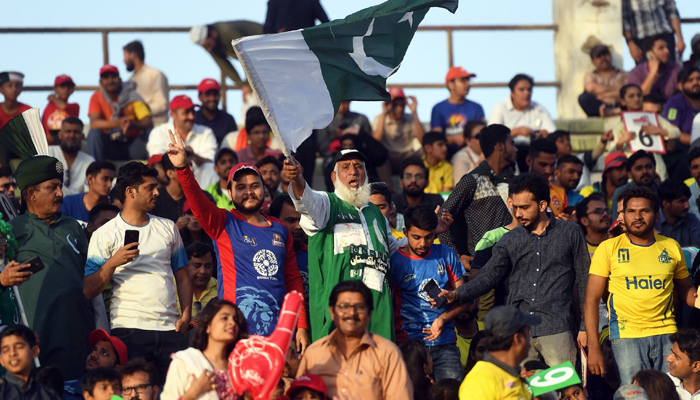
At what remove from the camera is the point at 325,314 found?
691 centimetres

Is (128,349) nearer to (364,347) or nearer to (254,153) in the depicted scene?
(364,347)

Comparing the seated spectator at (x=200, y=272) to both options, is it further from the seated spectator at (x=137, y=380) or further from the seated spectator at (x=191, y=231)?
the seated spectator at (x=137, y=380)

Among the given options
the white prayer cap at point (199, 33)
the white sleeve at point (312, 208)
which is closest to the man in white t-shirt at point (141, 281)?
the white sleeve at point (312, 208)

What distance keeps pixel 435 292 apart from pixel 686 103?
685 cm

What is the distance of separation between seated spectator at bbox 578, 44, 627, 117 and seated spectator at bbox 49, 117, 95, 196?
701cm

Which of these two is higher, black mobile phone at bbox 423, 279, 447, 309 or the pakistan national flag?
the pakistan national flag

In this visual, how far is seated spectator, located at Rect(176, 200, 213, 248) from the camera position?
9.19m

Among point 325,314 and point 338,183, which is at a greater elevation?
point 338,183

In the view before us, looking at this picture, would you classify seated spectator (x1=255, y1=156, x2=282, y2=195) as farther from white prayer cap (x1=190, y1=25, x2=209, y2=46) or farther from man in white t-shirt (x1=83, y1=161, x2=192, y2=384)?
white prayer cap (x1=190, y1=25, x2=209, y2=46)

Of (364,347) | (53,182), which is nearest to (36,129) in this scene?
(53,182)

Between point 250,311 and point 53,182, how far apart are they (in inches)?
71.7

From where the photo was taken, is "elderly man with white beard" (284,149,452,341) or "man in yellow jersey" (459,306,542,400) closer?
"man in yellow jersey" (459,306,542,400)

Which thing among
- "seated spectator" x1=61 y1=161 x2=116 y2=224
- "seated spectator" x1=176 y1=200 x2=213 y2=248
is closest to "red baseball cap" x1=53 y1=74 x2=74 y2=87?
"seated spectator" x1=61 y1=161 x2=116 y2=224

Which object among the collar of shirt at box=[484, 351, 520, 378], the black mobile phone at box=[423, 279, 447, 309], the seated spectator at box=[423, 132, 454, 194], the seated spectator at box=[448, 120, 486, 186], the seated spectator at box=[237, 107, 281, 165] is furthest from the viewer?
the seated spectator at box=[423, 132, 454, 194]
